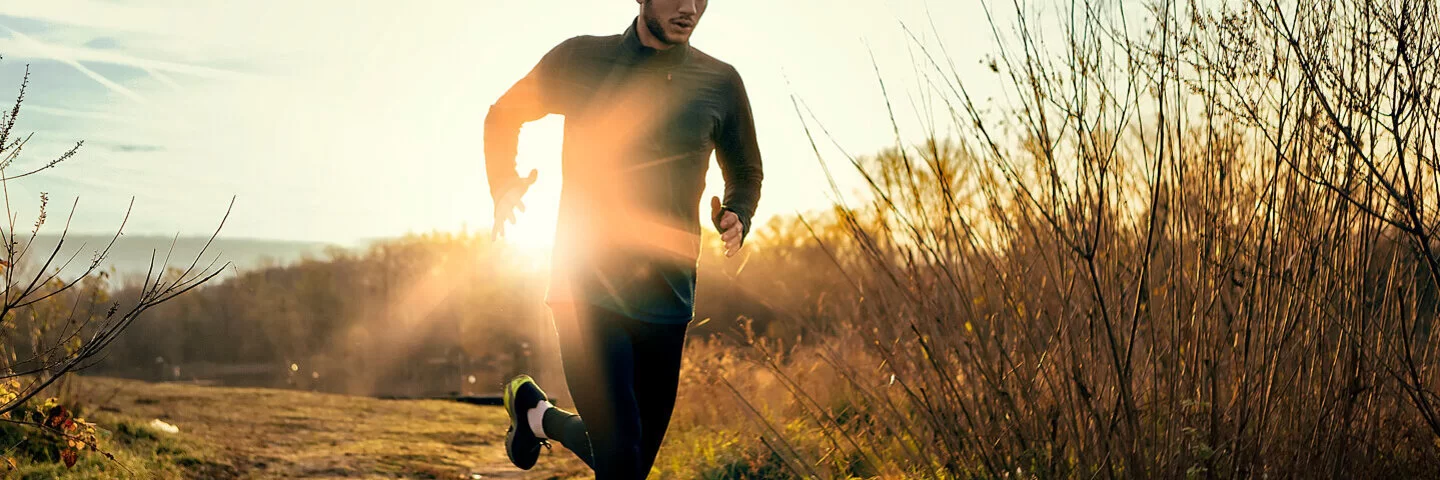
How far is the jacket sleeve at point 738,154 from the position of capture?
3379 mm

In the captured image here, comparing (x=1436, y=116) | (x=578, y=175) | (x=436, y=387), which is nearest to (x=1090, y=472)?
(x=1436, y=116)

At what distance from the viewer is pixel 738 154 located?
341cm

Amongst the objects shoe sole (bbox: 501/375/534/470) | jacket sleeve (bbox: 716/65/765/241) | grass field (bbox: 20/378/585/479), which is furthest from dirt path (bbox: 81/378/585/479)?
jacket sleeve (bbox: 716/65/765/241)

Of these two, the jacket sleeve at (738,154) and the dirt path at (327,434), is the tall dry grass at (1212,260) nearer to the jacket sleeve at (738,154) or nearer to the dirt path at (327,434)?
the jacket sleeve at (738,154)

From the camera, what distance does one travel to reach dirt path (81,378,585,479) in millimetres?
5328

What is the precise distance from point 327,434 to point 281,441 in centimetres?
60

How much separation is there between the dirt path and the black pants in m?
2.35

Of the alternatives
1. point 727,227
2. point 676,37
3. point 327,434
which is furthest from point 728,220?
point 327,434

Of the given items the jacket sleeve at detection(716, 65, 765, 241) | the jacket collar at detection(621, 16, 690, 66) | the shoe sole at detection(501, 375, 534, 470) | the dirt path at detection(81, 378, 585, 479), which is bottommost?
the dirt path at detection(81, 378, 585, 479)

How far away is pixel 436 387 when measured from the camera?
19.8 meters

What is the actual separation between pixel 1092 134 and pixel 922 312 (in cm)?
65

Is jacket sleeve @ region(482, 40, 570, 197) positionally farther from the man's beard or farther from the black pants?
the black pants

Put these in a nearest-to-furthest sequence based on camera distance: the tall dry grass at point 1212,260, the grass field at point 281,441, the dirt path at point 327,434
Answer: the tall dry grass at point 1212,260 → the grass field at point 281,441 → the dirt path at point 327,434

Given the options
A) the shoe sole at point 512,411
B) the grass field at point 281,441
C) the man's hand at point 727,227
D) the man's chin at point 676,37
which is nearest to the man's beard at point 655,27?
the man's chin at point 676,37
